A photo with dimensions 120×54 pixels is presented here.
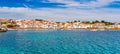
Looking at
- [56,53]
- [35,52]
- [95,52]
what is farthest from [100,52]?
[35,52]

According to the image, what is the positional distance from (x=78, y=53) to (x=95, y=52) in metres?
3.44

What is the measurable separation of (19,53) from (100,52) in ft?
49.4

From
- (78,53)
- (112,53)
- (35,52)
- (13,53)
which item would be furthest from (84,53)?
(13,53)

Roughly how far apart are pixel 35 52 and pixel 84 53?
924 cm

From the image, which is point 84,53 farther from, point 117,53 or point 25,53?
point 25,53

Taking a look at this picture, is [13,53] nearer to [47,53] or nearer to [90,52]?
[47,53]

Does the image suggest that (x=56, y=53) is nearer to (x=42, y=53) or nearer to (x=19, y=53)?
(x=42, y=53)

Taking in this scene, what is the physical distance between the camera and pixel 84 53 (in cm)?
4716

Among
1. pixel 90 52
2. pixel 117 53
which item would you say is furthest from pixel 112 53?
pixel 90 52

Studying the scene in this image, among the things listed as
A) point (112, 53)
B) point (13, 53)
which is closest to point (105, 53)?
point (112, 53)

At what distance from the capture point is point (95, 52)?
48188 mm

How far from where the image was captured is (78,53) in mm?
47125

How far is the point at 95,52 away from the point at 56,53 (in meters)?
7.47

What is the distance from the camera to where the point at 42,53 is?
4716 cm
